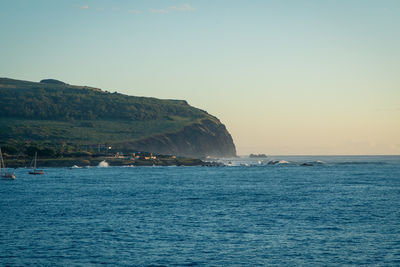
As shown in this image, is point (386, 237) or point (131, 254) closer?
point (131, 254)

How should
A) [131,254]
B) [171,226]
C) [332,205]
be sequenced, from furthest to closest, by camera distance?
[332,205] < [171,226] < [131,254]

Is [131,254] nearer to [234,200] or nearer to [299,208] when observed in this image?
[299,208]

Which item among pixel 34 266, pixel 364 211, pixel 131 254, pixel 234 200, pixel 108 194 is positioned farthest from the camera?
pixel 108 194

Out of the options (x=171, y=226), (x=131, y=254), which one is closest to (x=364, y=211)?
(x=171, y=226)

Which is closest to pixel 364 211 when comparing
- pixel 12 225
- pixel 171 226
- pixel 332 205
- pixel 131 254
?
pixel 332 205

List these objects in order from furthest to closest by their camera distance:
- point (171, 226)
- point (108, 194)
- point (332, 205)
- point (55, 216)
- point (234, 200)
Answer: point (108, 194) → point (234, 200) → point (332, 205) → point (55, 216) → point (171, 226)

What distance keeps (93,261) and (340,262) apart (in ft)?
64.2

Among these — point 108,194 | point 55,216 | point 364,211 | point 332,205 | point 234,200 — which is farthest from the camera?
point 108,194

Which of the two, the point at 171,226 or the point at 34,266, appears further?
the point at 171,226

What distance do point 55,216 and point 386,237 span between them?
1590 inches

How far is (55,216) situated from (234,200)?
3327 cm

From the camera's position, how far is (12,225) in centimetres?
5425

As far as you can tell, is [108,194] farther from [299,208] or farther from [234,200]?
[299,208]

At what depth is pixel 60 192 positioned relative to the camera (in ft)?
321
